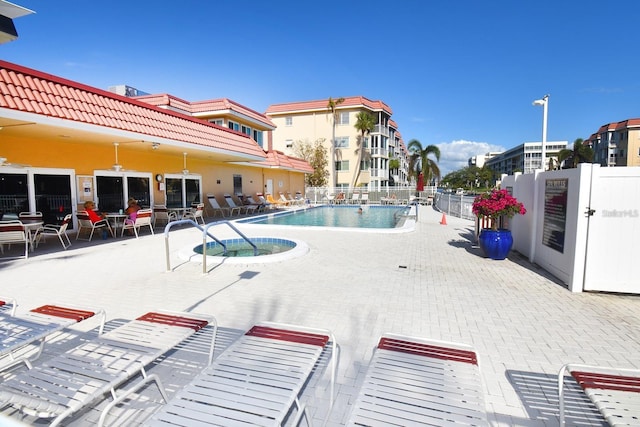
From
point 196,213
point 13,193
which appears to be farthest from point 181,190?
point 13,193

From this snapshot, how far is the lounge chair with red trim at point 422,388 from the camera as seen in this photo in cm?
183

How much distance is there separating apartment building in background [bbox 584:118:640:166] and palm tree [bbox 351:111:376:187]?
139 feet

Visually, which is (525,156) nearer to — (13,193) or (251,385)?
(13,193)

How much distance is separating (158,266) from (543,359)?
6.61 metres

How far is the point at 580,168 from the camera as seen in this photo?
524 cm

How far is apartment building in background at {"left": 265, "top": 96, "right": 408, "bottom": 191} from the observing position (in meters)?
36.8

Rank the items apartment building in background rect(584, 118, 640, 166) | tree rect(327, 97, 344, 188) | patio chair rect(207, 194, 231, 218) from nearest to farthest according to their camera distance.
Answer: patio chair rect(207, 194, 231, 218) < tree rect(327, 97, 344, 188) < apartment building in background rect(584, 118, 640, 166)

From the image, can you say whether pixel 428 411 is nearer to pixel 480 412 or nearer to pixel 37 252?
pixel 480 412

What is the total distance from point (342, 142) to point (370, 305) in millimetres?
33940

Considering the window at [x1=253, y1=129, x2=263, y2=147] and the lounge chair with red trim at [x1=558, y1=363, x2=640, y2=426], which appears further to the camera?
the window at [x1=253, y1=129, x2=263, y2=147]

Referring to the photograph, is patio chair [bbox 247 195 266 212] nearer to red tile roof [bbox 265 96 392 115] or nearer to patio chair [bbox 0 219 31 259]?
patio chair [bbox 0 219 31 259]

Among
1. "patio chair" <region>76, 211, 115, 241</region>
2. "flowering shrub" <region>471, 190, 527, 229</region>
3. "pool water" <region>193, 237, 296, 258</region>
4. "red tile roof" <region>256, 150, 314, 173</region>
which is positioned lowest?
"pool water" <region>193, 237, 296, 258</region>

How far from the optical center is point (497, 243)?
730cm

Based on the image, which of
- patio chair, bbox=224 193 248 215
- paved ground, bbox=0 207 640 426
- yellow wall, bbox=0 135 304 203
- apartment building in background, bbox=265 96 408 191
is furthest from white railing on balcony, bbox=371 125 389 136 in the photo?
paved ground, bbox=0 207 640 426
